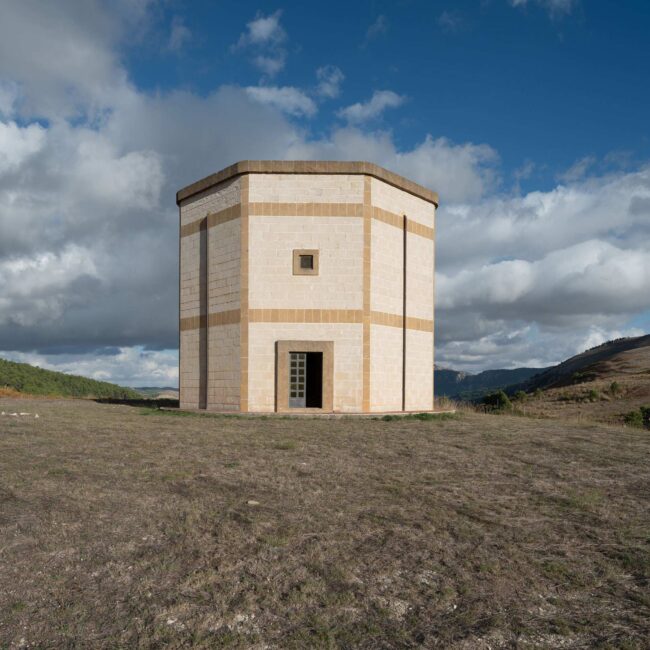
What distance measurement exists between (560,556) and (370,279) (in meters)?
13.5

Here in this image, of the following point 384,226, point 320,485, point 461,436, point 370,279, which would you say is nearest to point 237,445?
point 320,485

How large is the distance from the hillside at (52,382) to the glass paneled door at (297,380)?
46.8m

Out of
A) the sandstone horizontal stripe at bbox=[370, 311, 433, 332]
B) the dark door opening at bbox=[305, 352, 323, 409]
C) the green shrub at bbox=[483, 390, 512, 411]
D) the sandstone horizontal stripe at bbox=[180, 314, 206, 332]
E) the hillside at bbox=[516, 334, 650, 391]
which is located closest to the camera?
the sandstone horizontal stripe at bbox=[370, 311, 433, 332]

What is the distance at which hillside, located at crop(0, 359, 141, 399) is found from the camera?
200ft

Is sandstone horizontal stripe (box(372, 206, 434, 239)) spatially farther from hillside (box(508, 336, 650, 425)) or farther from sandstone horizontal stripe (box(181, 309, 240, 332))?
hillside (box(508, 336, 650, 425))

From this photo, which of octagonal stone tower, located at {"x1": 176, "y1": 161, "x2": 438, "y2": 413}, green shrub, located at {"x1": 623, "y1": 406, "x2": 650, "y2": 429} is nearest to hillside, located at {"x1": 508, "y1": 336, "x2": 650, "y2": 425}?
green shrub, located at {"x1": 623, "y1": 406, "x2": 650, "y2": 429}

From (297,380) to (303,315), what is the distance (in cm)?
214

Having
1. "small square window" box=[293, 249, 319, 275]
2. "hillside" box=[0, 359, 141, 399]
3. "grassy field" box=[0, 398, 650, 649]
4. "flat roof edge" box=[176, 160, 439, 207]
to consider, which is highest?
"flat roof edge" box=[176, 160, 439, 207]

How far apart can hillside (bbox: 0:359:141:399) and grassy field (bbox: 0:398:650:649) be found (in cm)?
5555

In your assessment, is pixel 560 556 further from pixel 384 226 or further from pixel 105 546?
pixel 384 226

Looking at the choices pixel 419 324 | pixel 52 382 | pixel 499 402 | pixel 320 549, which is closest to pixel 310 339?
pixel 419 324

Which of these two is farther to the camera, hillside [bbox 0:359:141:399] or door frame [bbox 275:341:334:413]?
hillside [bbox 0:359:141:399]

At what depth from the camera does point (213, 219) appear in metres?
19.4

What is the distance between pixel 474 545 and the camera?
5387 mm
